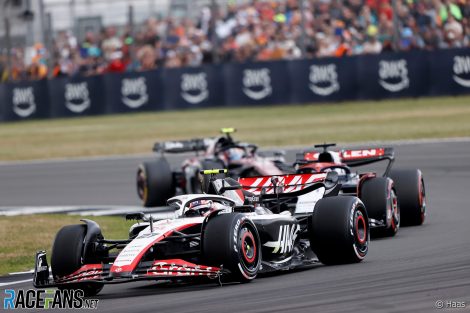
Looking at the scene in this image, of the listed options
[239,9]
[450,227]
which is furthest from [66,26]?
[450,227]

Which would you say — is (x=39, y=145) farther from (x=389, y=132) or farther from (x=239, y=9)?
(x=389, y=132)

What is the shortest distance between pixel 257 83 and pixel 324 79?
2580 mm

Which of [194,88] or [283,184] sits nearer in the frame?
[283,184]

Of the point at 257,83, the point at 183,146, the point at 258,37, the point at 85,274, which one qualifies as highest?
the point at 258,37

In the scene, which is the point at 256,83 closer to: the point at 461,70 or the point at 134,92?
the point at 134,92

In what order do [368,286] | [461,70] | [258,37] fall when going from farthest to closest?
[258,37] → [461,70] → [368,286]

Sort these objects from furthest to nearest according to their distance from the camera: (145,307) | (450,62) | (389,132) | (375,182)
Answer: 1. (450,62)
2. (389,132)
3. (375,182)
4. (145,307)

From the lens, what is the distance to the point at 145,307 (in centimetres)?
884

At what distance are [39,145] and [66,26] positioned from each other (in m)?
6.91

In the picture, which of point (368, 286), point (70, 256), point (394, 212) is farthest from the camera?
point (394, 212)

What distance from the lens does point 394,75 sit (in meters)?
31.9

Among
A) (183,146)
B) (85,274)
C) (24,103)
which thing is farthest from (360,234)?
(24,103)

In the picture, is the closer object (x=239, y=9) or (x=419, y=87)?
(x=419, y=87)

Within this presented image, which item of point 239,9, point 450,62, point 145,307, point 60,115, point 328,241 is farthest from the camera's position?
point 60,115
